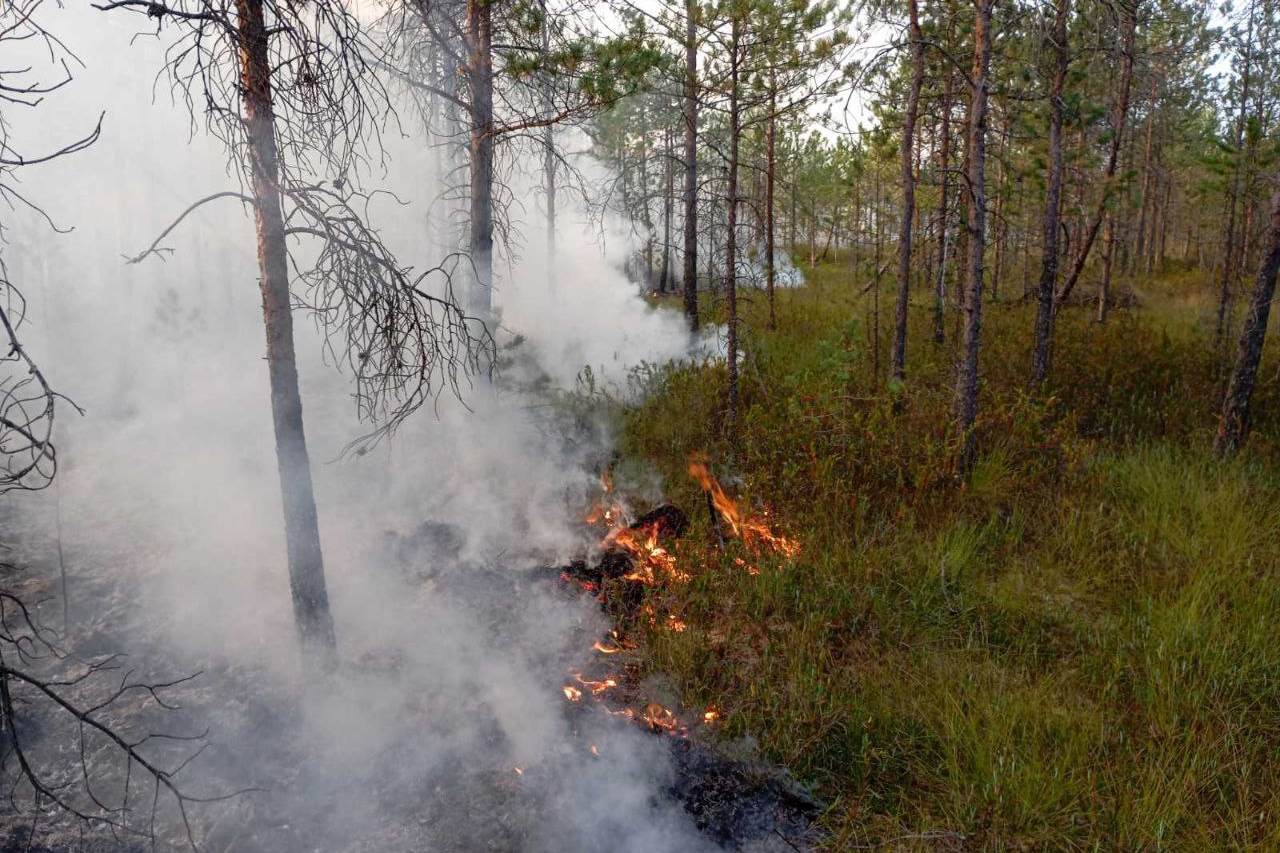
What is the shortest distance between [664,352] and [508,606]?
237 inches

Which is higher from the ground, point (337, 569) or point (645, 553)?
point (645, 553)

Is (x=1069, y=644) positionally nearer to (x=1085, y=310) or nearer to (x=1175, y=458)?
(x=1175, y=458)

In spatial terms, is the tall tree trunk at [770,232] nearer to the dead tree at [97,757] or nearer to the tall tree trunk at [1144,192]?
the dead tree at [97,757]

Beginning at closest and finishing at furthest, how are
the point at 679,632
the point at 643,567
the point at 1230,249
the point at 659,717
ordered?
the point at 659,717, the point at 679,632, the point at 643,567, the point at 1230,249

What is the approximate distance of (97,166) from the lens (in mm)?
16203

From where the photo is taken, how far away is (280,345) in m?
4.71

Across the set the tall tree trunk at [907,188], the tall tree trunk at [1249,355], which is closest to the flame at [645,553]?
the tall tree trunk at [907,188]

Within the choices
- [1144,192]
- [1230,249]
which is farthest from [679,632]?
[1144,192]

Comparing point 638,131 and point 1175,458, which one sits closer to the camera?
point 1175,458

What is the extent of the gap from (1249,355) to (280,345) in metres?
8.66

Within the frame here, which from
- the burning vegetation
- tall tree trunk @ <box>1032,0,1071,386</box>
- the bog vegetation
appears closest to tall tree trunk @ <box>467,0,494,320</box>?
the bog vegetation

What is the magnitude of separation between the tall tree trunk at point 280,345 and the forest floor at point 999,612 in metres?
2.61

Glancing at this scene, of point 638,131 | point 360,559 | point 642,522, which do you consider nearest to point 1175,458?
point 642,522

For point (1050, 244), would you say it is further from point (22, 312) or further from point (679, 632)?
point (22, 312)
